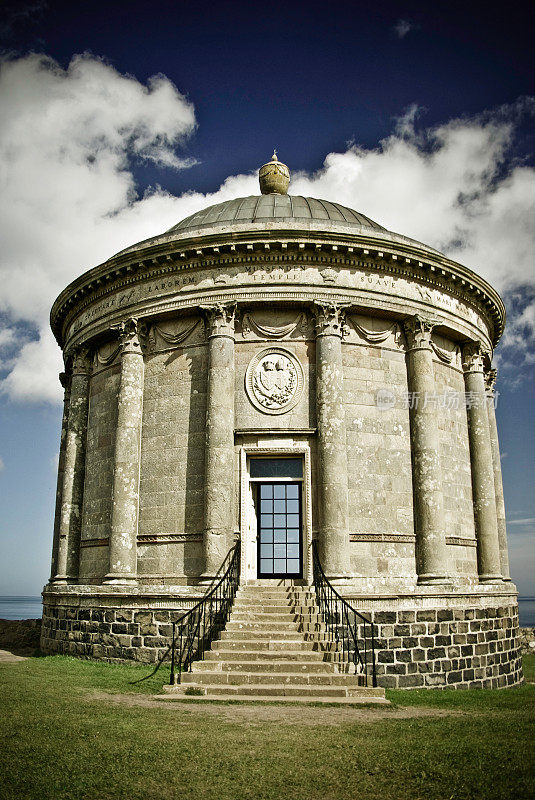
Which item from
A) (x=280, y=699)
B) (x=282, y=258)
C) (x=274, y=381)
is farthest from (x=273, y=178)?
(x=280, y=699)

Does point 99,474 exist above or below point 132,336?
below

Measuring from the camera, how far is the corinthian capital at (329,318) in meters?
15.5

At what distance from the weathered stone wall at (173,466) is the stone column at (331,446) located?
271 cm

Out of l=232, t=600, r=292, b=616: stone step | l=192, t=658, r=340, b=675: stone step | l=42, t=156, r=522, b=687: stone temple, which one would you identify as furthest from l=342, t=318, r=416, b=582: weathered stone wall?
l=192, t=658, r=340, b=675: stone step

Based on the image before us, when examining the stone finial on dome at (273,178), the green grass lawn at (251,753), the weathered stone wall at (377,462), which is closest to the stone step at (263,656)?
the green grass lawn at (251,753)

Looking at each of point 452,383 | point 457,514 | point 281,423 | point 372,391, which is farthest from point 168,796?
point 452,383

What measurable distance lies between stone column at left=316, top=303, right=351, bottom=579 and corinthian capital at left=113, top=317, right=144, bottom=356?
14.7 feet

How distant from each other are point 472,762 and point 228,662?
4994 millimetres

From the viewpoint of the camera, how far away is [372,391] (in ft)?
52.0

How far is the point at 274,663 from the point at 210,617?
241 cm

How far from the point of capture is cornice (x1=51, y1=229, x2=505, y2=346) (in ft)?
50.9

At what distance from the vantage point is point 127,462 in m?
15.9

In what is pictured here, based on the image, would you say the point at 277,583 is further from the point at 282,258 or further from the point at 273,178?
the point at 273,178

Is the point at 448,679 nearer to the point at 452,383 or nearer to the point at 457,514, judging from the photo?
the point at 457,514
